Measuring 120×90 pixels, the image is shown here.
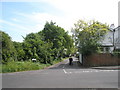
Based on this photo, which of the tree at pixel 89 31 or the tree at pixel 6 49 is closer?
the tree at pixel 6 49

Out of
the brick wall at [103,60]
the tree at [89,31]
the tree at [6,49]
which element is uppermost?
the tree at [89,31]

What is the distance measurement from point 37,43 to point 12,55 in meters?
6.49

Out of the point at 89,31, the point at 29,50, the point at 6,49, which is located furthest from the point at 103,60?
the point at 6,49

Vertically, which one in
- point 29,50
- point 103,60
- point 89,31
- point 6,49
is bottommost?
point 103,60

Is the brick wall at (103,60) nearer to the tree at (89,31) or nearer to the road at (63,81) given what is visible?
the tree at (89,31)

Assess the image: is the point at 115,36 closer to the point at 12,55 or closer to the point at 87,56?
the point at 87,56

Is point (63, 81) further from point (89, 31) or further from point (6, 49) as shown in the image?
point (89, 31)

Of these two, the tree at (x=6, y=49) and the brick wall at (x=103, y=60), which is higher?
the tree at (x=6, y=49)

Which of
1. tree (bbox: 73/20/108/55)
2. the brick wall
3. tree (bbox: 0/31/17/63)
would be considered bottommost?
the brick wall

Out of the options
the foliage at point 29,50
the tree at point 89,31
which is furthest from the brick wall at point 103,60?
the foliage at point 29,50

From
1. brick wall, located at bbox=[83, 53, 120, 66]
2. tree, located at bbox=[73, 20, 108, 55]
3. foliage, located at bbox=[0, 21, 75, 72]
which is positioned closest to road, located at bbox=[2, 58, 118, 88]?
foliage, located at bbox=[0, 21, 75, 72]

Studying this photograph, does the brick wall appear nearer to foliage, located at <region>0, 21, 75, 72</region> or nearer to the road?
foliage, located at <region>0, 21, 75, 72</region>

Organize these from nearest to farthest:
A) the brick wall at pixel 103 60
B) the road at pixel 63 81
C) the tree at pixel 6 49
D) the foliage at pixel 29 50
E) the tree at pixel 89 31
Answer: the road at pixel 63 81 < the foliage at pixel 29 50 < the tree at pixel 6 49 < the brick wall at pixel 103 60 < the tree at pixel 89 31

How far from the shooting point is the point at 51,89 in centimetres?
→ 788
